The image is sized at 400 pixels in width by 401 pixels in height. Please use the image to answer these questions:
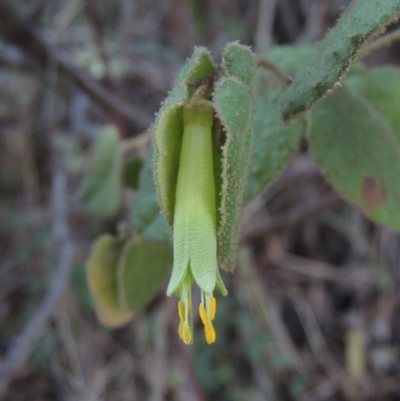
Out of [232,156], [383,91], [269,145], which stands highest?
[383,91]

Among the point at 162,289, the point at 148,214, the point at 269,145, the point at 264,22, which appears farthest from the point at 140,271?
the point at 264,22

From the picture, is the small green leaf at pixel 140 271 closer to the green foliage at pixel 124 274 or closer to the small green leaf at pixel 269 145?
the green foliage at pixel 124 274

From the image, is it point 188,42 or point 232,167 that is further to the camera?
point 188,42

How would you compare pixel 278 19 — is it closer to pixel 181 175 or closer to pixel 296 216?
pixel 296 216

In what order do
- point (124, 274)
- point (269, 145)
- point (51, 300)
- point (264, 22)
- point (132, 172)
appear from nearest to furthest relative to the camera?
point (269, 145), point (124, 274), point (132, 172), point (51, 300), point (264, 22)

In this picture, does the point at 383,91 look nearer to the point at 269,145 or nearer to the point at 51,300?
the point at 269,145

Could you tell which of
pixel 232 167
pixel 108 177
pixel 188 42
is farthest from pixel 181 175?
pixel 188 42
